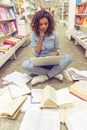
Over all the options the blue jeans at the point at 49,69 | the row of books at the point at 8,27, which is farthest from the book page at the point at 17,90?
the row of books at the point at 8,27

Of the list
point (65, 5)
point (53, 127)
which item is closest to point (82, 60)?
point (53, 127)

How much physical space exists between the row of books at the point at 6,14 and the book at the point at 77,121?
7.57 ft

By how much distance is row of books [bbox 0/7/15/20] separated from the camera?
267cm

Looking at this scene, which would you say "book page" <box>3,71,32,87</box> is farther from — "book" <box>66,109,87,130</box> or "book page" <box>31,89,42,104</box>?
"book" <box>66,109,87,130</box>

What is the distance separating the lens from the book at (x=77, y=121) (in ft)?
3.14

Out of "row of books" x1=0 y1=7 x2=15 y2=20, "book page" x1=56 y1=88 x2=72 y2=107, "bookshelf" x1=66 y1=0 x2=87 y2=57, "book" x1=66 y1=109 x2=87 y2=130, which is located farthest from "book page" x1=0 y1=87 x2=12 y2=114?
"bookshelf" x1=66 y1=0 x2=87 y2=57

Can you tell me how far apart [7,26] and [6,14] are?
10.2 inches

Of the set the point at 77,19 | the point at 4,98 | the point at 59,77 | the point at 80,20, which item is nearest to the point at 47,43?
the point at 59,77

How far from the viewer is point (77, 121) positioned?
3.27 ft

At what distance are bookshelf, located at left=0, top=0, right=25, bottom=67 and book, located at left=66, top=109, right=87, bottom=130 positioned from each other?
129 cm

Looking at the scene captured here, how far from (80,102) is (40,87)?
52 centimetres

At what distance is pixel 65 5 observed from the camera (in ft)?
30.4

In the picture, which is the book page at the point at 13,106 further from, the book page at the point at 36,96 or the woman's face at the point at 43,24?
the woman's face at the point at 43,24

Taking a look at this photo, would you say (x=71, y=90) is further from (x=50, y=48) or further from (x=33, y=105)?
(x=50, y=48)
